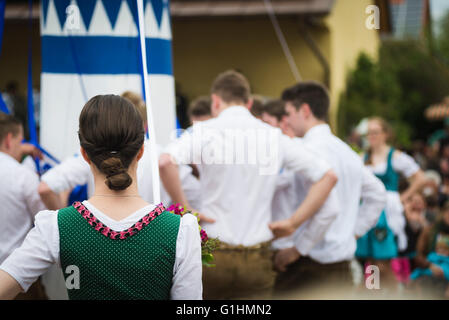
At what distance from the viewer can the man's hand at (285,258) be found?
3.62m

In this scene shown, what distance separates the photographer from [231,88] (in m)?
3.33

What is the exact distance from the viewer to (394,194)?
5.57 meters

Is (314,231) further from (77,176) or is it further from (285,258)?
(77,176)

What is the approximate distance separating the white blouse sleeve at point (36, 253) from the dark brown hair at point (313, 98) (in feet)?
7.63

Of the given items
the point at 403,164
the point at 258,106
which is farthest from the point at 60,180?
the point at 403,164

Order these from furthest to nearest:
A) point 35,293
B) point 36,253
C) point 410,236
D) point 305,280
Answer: point 410,236 → point 305,280 → point 35,293 → point 36,253

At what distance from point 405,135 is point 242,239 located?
13.3 meters

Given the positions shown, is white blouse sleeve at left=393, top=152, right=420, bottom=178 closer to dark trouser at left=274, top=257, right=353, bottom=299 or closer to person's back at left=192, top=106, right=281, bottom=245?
dark trouser at left=274, top=257, right=353, bottom=299

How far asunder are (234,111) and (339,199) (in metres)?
0.97

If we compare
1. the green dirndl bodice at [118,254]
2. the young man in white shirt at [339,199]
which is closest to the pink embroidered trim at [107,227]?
the green dirndl bodice at [118,254]

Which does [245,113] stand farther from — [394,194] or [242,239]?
[394,194]

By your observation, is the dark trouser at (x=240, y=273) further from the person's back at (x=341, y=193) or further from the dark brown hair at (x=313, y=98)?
the dark brown hair at (x=313, y=98)

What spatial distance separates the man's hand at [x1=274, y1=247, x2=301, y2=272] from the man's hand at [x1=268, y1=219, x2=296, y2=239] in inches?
12.8

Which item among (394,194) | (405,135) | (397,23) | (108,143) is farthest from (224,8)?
(397,23)
